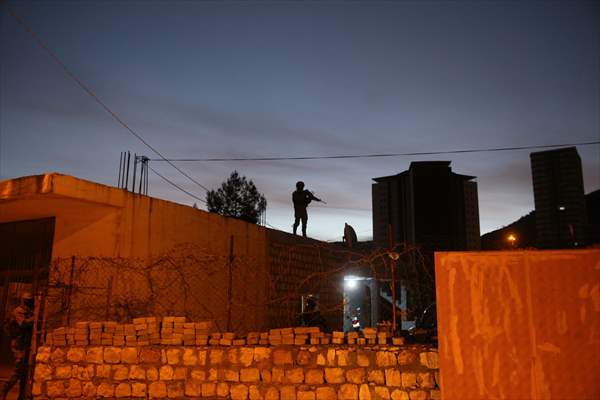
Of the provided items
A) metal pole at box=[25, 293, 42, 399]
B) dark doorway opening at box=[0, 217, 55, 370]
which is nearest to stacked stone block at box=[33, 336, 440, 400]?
metal pole at box=[25, 293, 42, 399]

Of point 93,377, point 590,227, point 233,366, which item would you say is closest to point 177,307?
point 93,377

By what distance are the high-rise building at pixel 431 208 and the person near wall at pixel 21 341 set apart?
19.5 m

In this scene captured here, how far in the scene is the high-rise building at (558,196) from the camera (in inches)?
1183

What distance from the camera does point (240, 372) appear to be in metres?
6.21

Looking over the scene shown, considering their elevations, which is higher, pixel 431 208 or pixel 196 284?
pixel 431 208

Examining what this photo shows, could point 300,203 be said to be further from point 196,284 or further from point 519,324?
point 519,324

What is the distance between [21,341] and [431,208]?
20.7 meters

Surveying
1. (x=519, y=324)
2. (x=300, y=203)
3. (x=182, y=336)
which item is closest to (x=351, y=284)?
(x=300, y=203)

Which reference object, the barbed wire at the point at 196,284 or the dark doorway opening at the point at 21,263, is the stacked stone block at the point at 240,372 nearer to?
the barbed wire at the point at 196,284

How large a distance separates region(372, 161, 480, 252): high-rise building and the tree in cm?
820

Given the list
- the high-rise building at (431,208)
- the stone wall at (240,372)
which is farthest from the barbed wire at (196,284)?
the high-rise building at (431,208)

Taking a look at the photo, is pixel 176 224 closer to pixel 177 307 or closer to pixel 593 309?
pixel 177 307

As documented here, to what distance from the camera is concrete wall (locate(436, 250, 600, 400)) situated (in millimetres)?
4812

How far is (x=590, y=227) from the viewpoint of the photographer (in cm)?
2928
